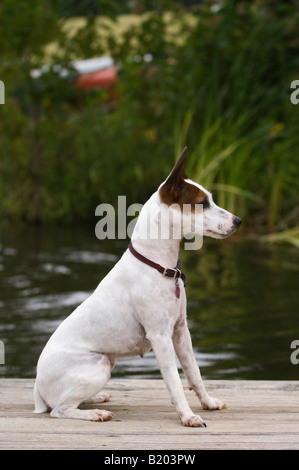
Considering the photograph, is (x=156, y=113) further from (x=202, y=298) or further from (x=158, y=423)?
(x=158, y=423)

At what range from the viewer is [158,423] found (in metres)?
3.65

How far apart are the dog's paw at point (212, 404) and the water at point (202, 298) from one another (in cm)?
154

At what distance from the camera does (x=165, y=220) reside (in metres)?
3.58

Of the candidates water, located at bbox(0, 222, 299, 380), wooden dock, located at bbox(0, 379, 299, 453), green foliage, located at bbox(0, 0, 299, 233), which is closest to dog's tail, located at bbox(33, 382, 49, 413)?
wooden dock, located at bbox(0, 379, 299, 453)

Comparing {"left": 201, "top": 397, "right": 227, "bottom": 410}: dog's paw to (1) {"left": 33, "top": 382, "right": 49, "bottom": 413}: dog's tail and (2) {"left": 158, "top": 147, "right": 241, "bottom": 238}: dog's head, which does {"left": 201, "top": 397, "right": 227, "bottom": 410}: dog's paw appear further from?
(2) {"left": 158, "top": 147, "right": 241, "bottom": 238}: dog's head

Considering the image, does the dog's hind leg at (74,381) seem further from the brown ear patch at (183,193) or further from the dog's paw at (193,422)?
the brown ear patch at (183,193)

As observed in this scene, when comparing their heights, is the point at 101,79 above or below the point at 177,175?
above

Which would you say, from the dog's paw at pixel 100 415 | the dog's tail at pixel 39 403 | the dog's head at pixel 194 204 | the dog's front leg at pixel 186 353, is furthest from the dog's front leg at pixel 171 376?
the dog's tail at pixel 39 403

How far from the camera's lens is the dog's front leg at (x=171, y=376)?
3.55m

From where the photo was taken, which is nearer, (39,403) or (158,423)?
(158,423)

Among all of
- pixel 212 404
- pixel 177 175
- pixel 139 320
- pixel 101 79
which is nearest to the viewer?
pixel 177 175

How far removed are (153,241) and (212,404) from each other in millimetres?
833

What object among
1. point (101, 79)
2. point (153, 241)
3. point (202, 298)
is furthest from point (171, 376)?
point (101, 79)
